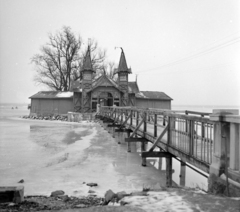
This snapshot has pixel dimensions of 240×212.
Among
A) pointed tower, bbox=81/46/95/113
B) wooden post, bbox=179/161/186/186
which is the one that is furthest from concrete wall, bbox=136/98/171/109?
wooden post, bbox=179/161/186/186

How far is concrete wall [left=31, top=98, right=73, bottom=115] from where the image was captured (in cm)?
3650

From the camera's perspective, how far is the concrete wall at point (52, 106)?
120 feet

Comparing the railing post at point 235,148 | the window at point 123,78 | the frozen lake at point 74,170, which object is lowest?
the frozen lake at point 74,170

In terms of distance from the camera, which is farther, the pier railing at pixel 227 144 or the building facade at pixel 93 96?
the building facade at pixel 93 96

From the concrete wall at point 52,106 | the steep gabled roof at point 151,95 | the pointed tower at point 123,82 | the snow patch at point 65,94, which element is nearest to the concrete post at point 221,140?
the pointed tower at point 123,82

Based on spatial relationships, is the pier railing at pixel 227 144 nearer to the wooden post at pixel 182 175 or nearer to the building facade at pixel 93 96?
the wooden post at pixel 182 175

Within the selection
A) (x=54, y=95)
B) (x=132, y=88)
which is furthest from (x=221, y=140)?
(x=54, y=95)

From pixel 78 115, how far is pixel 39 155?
2103 centimetres

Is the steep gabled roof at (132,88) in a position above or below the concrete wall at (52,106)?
above

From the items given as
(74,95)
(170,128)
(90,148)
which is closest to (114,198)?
(170,128)

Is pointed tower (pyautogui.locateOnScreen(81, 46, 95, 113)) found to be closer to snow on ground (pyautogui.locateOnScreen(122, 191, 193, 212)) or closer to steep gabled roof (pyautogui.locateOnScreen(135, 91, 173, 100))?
steep gabled roof (pyautogui.locateOnScreen(135, 91, 173, 100))

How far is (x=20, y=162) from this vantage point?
32.6 feet

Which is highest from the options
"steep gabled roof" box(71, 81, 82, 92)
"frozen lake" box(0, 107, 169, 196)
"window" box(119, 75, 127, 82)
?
"window" box(119, 75, 127, 82)

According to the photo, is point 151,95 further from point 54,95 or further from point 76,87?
point 54,95
